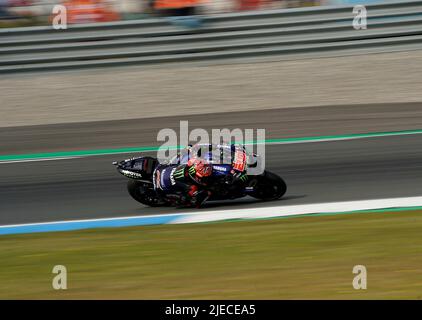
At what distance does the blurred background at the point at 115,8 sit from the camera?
1584 cm

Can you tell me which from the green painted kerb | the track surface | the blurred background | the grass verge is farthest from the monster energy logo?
the blurred background

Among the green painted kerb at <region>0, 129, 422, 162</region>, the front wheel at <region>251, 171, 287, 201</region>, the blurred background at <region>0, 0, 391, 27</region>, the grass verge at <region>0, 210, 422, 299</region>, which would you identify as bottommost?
the grass verge at <region>0, 210, 422, 299</region>

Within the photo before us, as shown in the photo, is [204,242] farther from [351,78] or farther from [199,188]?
[351,78]

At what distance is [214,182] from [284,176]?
2.00 m

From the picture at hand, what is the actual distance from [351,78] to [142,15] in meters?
4.33

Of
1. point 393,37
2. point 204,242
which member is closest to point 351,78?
point 393,37

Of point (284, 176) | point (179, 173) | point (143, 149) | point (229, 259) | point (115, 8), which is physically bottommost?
point (229, 259)

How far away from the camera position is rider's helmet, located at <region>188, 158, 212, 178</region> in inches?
341

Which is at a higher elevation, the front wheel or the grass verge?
the front wheel

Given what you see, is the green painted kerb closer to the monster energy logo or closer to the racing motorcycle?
the racing motorcycle

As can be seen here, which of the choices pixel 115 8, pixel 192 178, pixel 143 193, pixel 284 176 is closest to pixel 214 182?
pixel 192 178

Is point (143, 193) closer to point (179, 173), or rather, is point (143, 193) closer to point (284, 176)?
point (179, 173)

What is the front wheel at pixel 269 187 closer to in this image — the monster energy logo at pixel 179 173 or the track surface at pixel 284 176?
the track surface at pixel 284 176

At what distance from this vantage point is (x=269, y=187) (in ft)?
30.2
